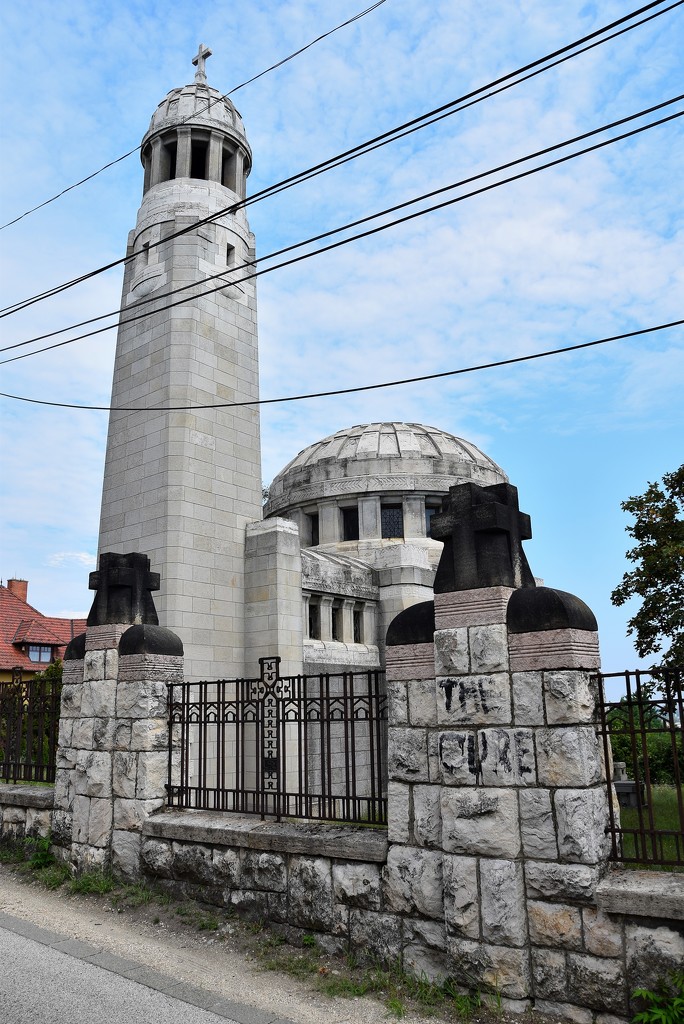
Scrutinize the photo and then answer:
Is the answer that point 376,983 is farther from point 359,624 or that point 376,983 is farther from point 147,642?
point 359,624

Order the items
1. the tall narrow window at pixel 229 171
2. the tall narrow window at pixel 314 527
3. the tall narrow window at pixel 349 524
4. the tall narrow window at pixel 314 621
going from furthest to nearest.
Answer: the tall narrow window at pixel 314 527 < the tall narrow window at pixel 349 524 < the tall narrow window at pixel 314 621 < the tall narrow window at pixel 229 171

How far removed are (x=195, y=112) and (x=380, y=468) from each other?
13713 mm

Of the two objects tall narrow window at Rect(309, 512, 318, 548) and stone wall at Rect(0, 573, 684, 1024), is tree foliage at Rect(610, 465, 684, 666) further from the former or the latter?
tall narrow window at Rect(309, 512, 318, 548)

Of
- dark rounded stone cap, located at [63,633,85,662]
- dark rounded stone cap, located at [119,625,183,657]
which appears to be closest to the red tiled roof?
dark rounded stone cap, located at [63,633,85,662]

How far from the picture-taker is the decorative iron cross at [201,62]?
20.4 m

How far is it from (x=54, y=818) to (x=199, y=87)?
18.2 meters

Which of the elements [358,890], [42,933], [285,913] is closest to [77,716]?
[42,933]

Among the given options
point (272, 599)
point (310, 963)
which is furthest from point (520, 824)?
point (272, 599)

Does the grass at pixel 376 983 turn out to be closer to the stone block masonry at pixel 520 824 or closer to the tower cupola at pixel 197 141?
the stone block masonry at pixel 520 824

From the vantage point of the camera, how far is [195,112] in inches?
760

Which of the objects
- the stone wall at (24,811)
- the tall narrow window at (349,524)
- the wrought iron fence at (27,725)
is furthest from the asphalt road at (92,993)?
the tall narrow window at (349,524)

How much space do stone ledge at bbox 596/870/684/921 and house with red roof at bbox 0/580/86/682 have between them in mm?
29608

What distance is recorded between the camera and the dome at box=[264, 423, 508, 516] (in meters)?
28.7

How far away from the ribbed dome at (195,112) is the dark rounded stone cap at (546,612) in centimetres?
1747
